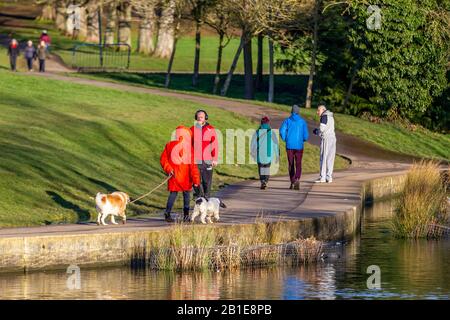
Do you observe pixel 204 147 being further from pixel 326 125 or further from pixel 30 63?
pixel 30 63

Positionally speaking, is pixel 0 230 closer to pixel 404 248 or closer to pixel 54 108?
pixel 404 248

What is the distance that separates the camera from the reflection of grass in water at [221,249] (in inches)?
811

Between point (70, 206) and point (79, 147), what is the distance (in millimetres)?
7358

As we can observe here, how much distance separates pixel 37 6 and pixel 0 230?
8379cm

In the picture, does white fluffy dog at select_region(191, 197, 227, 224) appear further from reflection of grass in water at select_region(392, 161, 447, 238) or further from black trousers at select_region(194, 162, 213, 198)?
reflection of grass in water at select_region(392, 161, 447, 238)

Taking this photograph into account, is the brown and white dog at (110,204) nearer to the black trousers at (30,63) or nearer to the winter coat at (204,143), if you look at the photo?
the winter coat at (204,143)

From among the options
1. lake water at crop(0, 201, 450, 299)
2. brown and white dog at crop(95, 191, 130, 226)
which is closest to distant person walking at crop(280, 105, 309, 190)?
lake water at crop(0, 201, 450, 299)

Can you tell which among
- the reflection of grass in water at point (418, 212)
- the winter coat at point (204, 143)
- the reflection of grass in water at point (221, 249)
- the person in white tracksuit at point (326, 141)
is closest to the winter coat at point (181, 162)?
the winter coat at point (204, 143)

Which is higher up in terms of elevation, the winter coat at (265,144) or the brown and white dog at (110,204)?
the winter coat at (265,144)

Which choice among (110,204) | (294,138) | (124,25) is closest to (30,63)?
(124,25)

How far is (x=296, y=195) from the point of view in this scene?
28203 millimetres

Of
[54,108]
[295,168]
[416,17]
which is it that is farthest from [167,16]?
[295,168]

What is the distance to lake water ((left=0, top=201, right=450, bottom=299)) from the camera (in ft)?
61.4

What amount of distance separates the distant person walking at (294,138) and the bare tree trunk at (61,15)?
55947 millimetres
